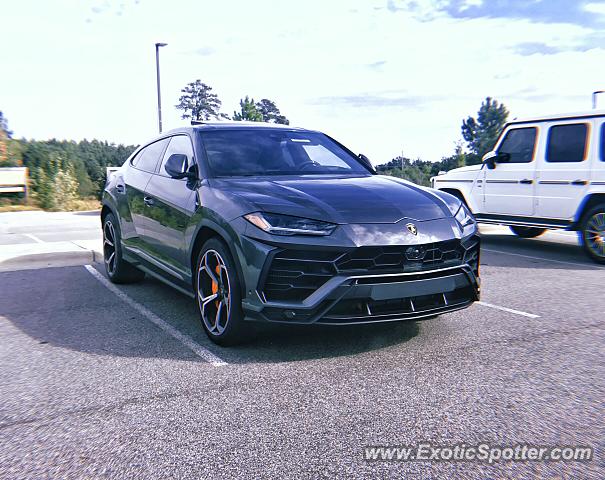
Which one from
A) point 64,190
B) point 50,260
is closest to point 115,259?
point 50,260

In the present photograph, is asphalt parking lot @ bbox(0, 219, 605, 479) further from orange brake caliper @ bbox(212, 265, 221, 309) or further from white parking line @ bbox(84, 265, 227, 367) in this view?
orange brake caliper @ bbox(212, 265, 221, 309)

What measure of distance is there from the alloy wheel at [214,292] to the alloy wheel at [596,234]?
640 centimetres

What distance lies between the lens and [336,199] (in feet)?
13.9

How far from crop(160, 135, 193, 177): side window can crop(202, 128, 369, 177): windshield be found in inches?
6.9

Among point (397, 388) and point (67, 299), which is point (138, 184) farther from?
point (397, 388)

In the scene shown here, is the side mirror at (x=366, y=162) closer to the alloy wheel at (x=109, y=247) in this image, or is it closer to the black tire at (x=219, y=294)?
the black tire at (x=219, y=294)

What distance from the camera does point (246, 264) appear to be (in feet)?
13.2

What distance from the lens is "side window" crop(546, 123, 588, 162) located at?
9078mm

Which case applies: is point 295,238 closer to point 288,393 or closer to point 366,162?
point 288,393

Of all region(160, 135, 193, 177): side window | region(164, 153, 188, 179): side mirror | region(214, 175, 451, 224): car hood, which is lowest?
region(214, 175, 451, 224): car hood

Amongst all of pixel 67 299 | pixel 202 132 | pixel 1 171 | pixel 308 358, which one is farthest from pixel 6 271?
pixel 1 171

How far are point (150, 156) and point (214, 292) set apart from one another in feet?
7.68

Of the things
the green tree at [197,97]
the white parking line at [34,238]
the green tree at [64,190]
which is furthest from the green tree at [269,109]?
the white parking line at [34,238]

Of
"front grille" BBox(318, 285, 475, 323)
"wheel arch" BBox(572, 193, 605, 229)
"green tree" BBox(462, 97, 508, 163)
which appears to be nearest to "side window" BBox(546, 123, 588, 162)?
"wheel arch" BBox(572, 193, 605, 229)
